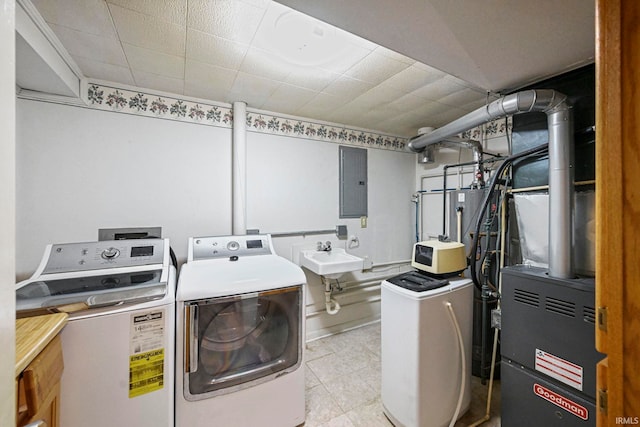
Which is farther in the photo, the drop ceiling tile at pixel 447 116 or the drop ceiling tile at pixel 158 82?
the drop ceiling tile at pixel 447 116

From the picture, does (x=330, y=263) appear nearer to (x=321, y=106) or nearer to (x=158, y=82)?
(x=321, y=106)

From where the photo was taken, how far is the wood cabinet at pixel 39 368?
2.48 feet

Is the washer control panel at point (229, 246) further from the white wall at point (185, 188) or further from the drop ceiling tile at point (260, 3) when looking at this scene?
the drop ceiling tile at point (260, 3)

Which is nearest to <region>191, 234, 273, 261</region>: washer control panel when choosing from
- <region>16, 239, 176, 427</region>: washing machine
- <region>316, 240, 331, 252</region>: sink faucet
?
<region>16, 239, 176, 427</region>: washing machine

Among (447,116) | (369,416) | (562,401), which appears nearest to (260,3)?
(447,116)

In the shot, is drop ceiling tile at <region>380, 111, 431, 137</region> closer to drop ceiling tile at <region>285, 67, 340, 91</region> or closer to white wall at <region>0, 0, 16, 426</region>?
drop ceiling tile at <region>285, 67, 340, 91</region>

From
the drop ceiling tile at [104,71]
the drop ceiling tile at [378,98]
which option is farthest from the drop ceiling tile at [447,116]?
the drop ceiling tile at [104,71]

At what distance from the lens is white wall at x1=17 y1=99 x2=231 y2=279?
5.59 feet

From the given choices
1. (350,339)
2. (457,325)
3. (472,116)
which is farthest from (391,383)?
(472,116)

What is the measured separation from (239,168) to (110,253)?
118cm

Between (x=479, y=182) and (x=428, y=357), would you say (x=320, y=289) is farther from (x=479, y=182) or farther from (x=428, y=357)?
(x=479, y=182)

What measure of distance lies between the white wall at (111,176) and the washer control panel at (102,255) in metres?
0.50

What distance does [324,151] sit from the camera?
2803 millimetres

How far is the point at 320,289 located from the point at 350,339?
0.64 metres
